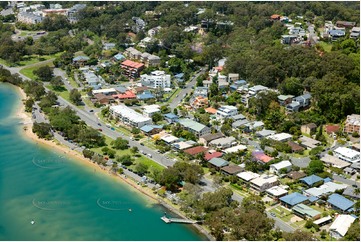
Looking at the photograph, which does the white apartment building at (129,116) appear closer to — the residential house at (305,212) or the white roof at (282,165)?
the white roof at (282,165)

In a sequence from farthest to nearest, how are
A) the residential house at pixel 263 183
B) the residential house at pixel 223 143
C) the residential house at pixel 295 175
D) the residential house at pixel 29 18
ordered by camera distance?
the residential house at pixel 29 18
the residential house at pixel 223 143
the residential house at pixel 295 175
the residential house at pixel 263 183

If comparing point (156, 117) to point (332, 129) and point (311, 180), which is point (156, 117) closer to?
point (332, 129)

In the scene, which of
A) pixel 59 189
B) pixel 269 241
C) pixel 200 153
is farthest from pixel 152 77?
pixel 269 241

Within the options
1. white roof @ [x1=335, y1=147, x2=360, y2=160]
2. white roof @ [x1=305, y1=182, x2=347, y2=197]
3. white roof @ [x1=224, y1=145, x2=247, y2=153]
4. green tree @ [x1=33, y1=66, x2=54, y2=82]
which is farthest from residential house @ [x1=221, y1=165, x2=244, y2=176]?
green tree @ [x1=33, y1=66, x2=54, y2=82]

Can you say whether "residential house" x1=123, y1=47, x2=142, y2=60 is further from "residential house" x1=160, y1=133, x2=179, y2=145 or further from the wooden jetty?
the wooden jetty

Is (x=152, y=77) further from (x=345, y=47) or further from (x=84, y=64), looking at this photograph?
(x=345, y=47)

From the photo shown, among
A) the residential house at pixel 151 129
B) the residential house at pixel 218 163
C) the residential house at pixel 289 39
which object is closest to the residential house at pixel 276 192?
the residential house at pixel 218 163
